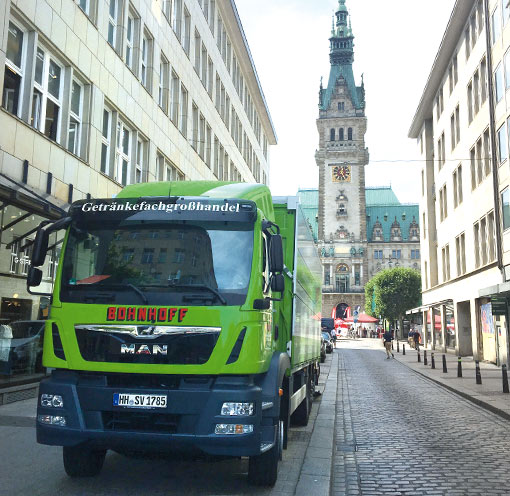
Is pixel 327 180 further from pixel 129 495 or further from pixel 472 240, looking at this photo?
pixel 129 495

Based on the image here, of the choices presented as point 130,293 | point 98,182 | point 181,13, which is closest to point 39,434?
point 130,293

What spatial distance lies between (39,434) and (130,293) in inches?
63.4

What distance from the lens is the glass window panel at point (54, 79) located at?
14.2 meters

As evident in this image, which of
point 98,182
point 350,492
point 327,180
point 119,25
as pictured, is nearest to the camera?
point 350,492

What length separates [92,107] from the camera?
1612cm

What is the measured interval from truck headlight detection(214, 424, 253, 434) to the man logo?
847 millimetres

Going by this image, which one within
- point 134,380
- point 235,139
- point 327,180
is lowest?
point 134,380

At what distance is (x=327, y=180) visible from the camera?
358 ft

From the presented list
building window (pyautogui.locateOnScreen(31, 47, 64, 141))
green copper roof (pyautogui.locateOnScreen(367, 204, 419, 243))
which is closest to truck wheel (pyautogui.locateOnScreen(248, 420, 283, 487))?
Answer: building window (pyautogui.locateOnScreen(31, 47, 64, 141))

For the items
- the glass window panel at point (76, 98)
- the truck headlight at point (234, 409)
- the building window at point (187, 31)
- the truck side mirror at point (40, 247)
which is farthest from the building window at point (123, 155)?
the truck headlight at point (234, 409)

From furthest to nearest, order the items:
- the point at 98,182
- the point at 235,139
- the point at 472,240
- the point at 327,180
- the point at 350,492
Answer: the point at 327,180 < the point at 235,139 < the point at 472,240 < the point at 98,182 < the point at 350,492

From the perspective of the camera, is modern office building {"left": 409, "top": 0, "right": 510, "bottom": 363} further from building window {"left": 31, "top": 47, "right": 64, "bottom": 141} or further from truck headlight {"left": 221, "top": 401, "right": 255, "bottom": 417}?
truck headlight {"left": 221, "top": 401, "right": 255, "bottom": 417}

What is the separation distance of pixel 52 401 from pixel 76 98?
1203 cm

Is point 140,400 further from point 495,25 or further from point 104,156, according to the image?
point 495,25
